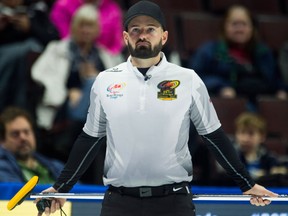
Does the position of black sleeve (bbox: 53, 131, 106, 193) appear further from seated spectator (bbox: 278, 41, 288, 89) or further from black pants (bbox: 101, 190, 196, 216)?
seated spectator (bbox: 278, 41, 288, 89)

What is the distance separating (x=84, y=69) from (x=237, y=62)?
1581mm

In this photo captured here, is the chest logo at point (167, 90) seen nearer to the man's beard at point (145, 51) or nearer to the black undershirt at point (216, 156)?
the man's beard at point (145, 51)

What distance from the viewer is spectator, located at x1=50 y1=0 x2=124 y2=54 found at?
9.14 metres

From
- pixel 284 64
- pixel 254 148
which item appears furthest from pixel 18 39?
pixel 284 64

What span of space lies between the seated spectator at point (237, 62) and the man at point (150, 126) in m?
4.18

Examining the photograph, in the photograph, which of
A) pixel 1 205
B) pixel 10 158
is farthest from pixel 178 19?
pixel 1 205

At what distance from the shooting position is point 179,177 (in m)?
4.71

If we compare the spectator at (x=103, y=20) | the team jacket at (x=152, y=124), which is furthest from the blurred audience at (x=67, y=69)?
the team jacket at (x=152, y=124)

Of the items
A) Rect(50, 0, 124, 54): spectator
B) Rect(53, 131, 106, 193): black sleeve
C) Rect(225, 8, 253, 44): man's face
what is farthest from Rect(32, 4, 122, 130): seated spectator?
Rect(53, 131, 106, 193): black sleeve

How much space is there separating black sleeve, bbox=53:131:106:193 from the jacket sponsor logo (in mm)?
279

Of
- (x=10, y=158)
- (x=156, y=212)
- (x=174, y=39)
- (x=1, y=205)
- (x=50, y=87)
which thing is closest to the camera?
(x=156, y=212)

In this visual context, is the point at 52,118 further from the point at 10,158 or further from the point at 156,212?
the point at 156,212

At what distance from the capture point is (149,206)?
183 inches

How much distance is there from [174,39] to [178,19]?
249mm
